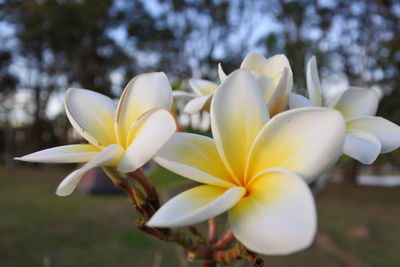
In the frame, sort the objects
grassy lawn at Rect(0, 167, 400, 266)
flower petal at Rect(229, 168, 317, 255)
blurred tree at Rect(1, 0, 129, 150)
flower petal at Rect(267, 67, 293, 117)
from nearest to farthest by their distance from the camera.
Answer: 1. flower petal at Rect(229, 168, 317, 255)
2. flower petal at Rect(267, 67, 293, 117)
3. grassy lawn at Rect(0, 167, 400, 266)
4. blurred tree at Rect(1, 0, 129, 150)

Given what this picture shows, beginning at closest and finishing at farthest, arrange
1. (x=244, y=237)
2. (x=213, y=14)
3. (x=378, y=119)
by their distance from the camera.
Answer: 1. (x=244, y=237)
2. (x=378, y=119)
3. (x=213, y=14)

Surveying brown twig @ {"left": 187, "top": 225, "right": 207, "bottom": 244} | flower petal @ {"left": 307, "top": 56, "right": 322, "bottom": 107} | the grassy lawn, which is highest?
flower petal @ {"left": 307, "top": 56, "right": 322, "bottom": 107}

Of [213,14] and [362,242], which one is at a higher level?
[213,14]

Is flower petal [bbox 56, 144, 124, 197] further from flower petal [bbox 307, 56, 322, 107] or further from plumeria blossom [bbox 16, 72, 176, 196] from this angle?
flower petal [bbox 307, 56, 322, 107]

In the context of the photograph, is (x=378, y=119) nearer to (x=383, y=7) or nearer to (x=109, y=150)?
(x=109, y=150)

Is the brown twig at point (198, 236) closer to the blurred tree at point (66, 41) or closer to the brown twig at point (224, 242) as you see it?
the brown twig at point (224, 242)

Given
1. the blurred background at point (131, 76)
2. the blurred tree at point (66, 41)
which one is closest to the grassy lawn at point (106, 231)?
the blurred background at point (131, 76)

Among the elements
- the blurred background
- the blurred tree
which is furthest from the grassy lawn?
the blurred tree

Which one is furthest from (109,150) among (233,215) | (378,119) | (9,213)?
(9,213)
